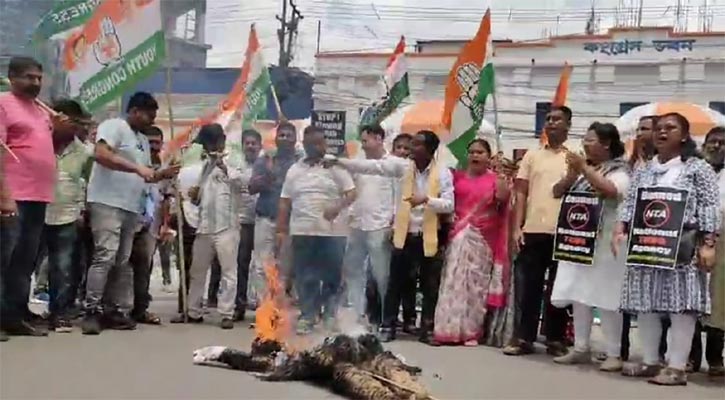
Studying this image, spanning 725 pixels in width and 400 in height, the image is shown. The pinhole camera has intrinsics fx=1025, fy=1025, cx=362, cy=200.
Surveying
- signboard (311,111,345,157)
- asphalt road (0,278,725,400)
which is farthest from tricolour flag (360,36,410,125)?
signboard (311,111,345,157)

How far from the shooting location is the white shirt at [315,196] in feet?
17.8

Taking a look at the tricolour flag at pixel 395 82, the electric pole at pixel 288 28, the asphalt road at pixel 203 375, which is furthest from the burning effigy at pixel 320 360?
the tricolour flag at pixel 395 82

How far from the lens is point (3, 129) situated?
20.5ft

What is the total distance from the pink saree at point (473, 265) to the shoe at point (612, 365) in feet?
3.74

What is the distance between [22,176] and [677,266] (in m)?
3.94

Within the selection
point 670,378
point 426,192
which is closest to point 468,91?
point 426,192

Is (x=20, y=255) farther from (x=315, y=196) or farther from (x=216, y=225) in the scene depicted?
(x=315, y=196)

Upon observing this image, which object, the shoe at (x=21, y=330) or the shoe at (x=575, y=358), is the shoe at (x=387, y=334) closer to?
the shoe at (x=575, y=358)

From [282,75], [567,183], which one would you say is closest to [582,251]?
[567,183]

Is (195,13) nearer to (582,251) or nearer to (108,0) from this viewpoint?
(108,0)

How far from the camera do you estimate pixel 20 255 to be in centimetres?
657

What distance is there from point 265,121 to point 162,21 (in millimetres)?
1456

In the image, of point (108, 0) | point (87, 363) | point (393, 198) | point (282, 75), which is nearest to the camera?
point (87, 363)

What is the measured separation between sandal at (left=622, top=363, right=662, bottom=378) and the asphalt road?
0.12m
